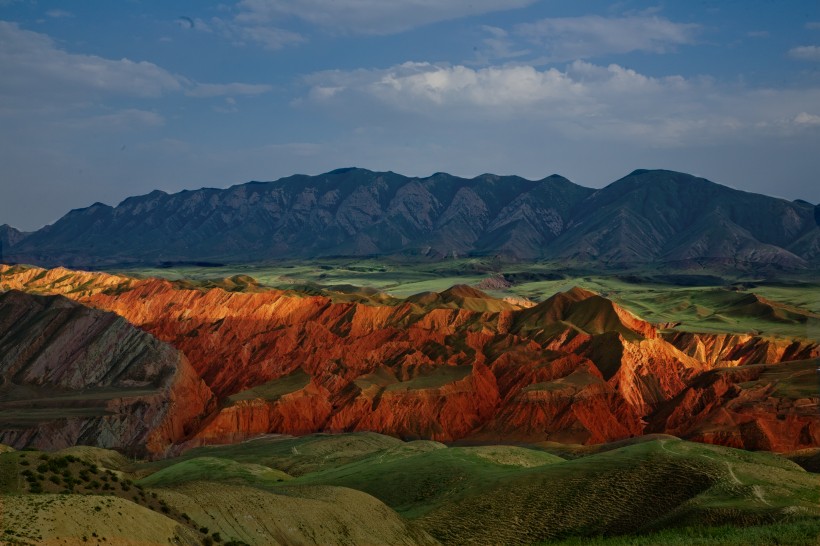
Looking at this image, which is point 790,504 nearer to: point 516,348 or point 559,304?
point 516,348

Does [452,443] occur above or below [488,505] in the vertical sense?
below

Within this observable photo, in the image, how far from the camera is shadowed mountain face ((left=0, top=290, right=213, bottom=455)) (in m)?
117

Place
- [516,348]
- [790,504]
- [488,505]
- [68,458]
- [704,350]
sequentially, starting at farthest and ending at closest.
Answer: [704,350] < [516,348] < [488,505] < [790,504] < [68,458]

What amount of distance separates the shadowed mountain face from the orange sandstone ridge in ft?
21.8

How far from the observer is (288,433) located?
425 ft

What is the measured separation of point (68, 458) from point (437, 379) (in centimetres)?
9432

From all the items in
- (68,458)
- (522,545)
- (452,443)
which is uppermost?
(68,458)

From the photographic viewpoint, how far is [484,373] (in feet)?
479

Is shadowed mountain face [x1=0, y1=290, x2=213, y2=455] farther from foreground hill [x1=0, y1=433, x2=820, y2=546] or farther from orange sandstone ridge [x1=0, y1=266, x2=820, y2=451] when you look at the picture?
foreground hill [x1=0, y1=433, x2=820, y2=546]

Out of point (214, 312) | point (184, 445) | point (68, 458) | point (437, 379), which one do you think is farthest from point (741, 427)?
point (214, 312)

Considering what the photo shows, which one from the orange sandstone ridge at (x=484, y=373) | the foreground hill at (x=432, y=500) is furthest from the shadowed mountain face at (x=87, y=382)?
the foreground hill at (x=432, y=500)

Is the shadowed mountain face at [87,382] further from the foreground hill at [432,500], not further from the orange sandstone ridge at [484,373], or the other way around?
the foreground hill at [432,500]

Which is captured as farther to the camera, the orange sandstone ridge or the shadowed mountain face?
the orange sandstone ridge

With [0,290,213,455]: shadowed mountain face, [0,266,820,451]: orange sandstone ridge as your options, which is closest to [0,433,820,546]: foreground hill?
[0,290,213,455]: shadowed mountain face
